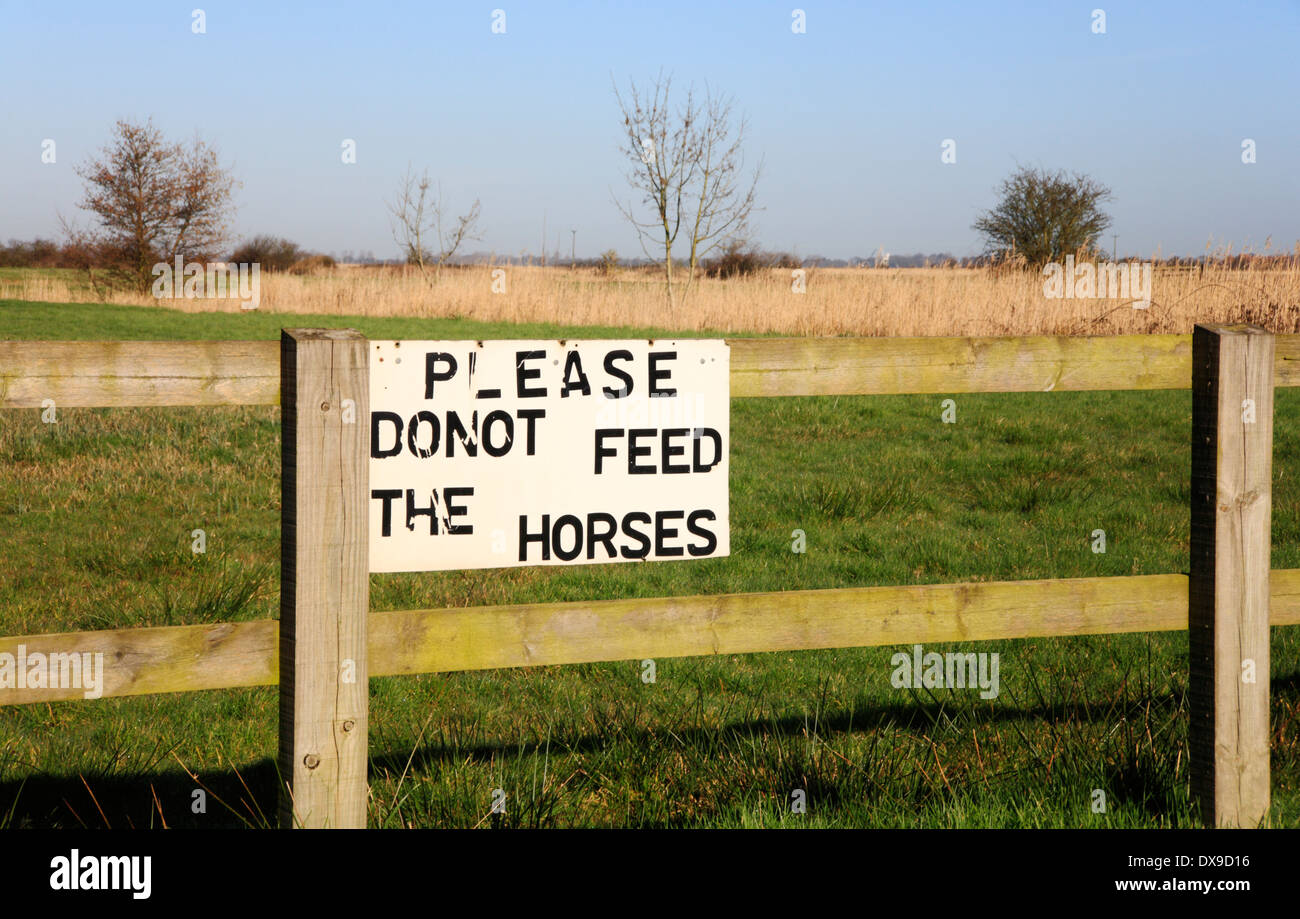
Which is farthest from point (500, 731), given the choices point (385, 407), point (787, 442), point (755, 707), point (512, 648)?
point (787, 442)

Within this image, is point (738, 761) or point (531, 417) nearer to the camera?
point (531, 417)

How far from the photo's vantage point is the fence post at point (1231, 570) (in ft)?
10.6

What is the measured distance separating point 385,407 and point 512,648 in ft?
2.27

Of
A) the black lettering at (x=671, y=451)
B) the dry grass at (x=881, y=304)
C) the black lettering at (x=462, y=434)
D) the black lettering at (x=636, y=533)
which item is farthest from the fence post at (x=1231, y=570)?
the dry grass at (x=881, y=304)

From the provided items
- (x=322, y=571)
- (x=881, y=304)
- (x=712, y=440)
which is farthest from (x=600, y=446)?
(x=881, y=304)

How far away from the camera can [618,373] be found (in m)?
3.04

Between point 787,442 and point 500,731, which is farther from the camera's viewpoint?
point 787,442

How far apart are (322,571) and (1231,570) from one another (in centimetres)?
251

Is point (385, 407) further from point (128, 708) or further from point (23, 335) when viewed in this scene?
point (23, 335)

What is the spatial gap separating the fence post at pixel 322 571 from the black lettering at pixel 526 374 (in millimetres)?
411

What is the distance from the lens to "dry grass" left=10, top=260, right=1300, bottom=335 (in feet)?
52.5

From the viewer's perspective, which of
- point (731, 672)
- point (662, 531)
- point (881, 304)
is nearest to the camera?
point (662, 531)

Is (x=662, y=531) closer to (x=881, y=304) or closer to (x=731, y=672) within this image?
(x=731, y=672)
